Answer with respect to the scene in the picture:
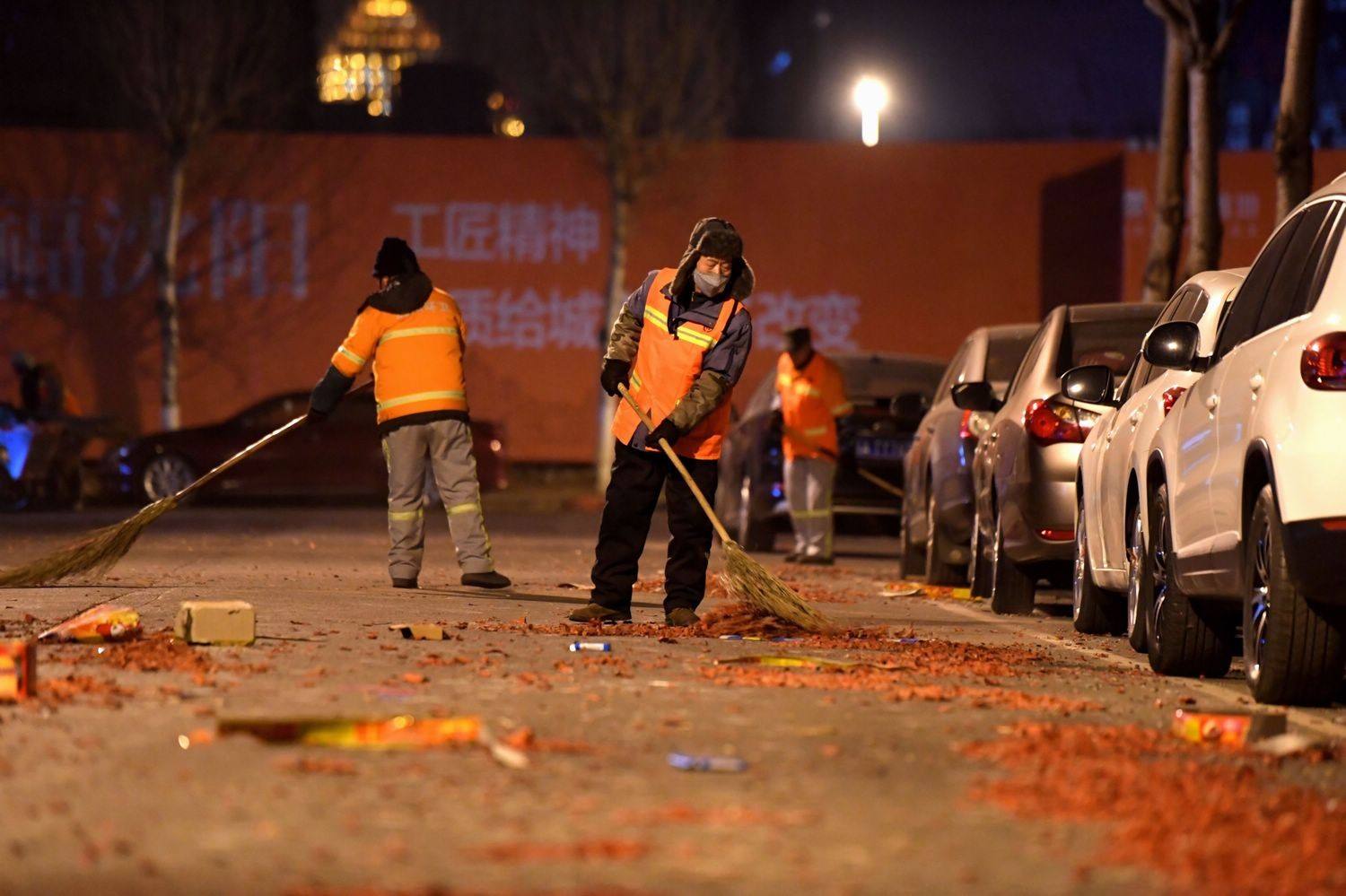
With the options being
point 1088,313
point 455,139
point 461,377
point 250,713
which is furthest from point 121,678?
point 455,139

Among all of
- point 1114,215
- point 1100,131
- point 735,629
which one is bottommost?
point 735,629

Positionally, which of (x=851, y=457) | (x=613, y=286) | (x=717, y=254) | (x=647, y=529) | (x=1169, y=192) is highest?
(x=1169, y=192)

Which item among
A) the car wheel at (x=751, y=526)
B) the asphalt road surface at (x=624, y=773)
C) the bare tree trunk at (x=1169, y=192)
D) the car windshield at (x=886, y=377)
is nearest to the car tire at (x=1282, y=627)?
the asphalt road surface at (x=624, y=773)

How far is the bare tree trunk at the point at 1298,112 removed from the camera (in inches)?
738

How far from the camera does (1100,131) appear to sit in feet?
157

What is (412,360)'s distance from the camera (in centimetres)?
1301

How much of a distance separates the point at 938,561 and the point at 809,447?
2.64 m

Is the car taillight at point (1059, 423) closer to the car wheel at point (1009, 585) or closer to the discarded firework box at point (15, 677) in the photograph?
the car wheel at point (1009, 585)

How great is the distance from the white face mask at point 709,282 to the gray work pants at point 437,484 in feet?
8.35

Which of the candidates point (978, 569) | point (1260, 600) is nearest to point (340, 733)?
point (1260, 600)

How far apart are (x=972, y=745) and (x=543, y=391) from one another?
2646 centimetres

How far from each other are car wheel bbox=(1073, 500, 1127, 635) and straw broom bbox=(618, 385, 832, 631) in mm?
1448

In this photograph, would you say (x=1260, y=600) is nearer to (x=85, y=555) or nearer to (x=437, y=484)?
(x=437, y=484)

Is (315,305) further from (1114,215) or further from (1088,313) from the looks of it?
(1088,313)
